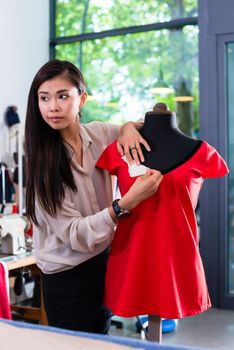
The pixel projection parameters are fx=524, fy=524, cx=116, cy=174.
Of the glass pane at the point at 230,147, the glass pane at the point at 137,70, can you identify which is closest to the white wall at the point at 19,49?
the glass pane at the point at 137,70

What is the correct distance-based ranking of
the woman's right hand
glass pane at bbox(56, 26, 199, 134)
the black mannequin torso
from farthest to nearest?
glass pane at bbox(56, 26, 199, 134) → the black mannequin torso → the woman's right hand

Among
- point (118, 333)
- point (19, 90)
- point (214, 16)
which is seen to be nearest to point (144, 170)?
point (118, 333)

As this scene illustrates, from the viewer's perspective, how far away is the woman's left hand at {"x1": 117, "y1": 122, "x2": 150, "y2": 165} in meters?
1.72

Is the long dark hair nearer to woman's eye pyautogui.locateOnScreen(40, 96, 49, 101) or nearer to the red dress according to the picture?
woman's eye pyautogui.locateOnScreen(40, 96, 49, 101)

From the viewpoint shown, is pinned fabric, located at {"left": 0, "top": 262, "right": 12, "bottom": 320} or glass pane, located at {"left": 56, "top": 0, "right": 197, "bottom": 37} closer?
pinned fabric, located at {"left": 0, "top": 262, "right": 12, "bottom": 320}

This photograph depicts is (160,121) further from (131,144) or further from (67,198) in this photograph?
(67,198)

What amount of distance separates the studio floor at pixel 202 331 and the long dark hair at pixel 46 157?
227 centimetres

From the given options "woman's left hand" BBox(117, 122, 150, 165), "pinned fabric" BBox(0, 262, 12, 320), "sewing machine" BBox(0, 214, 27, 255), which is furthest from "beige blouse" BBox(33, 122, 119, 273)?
"sewing machine" BBox(0, 214, 27, 255)

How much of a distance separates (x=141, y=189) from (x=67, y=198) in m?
0.28

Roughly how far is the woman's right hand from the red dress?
6cm

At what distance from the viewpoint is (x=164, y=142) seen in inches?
69.0

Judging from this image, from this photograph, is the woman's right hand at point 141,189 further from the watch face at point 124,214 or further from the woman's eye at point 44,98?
the woman's eye at point 44,98

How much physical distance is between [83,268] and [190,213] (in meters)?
0.41

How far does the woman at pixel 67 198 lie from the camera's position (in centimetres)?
170
